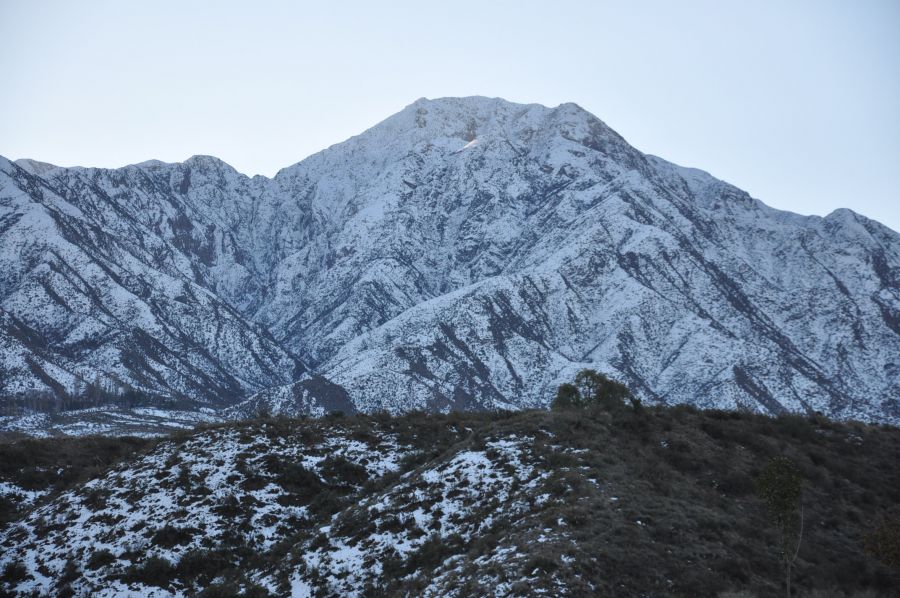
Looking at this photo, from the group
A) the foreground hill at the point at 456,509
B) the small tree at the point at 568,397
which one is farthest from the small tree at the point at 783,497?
the small tree at the point at 568,397

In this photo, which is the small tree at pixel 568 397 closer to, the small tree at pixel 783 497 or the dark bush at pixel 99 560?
the small tree at pixel 783 497

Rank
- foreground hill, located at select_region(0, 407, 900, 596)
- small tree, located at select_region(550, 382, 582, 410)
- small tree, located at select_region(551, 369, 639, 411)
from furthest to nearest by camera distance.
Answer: small tree, located at select_region(550, 382, 582, 410), small tree, located at select_region(551, 369, 639, 411), foreground hill, located at select_region(0, 407, 900, 596)

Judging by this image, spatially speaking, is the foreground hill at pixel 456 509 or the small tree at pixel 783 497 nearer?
the foreground hill at pixel 456 509

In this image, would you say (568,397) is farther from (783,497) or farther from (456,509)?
(783,497)

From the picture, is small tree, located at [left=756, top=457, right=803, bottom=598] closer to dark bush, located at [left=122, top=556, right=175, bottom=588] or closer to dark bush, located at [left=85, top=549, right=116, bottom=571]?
dark bush, located at [left=122, top=556, right=175, bottom=588]

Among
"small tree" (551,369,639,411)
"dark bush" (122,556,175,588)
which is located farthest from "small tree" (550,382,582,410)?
"dark bush" (122,556,175,588)

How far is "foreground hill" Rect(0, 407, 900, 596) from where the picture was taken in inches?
851

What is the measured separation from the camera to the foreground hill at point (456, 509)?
2161cm

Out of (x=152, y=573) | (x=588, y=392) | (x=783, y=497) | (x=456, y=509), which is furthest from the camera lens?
(x=588, y=392)

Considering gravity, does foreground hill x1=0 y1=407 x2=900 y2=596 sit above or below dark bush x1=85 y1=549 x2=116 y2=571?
above

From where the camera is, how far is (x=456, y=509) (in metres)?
27.3

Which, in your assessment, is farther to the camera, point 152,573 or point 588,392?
point 588,392

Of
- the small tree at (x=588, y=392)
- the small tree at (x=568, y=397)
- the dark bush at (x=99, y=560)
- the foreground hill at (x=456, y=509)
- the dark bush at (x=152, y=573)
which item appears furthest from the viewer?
the small tree at (x=568, y=397)

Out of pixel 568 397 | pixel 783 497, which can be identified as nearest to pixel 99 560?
pixel 783 497
